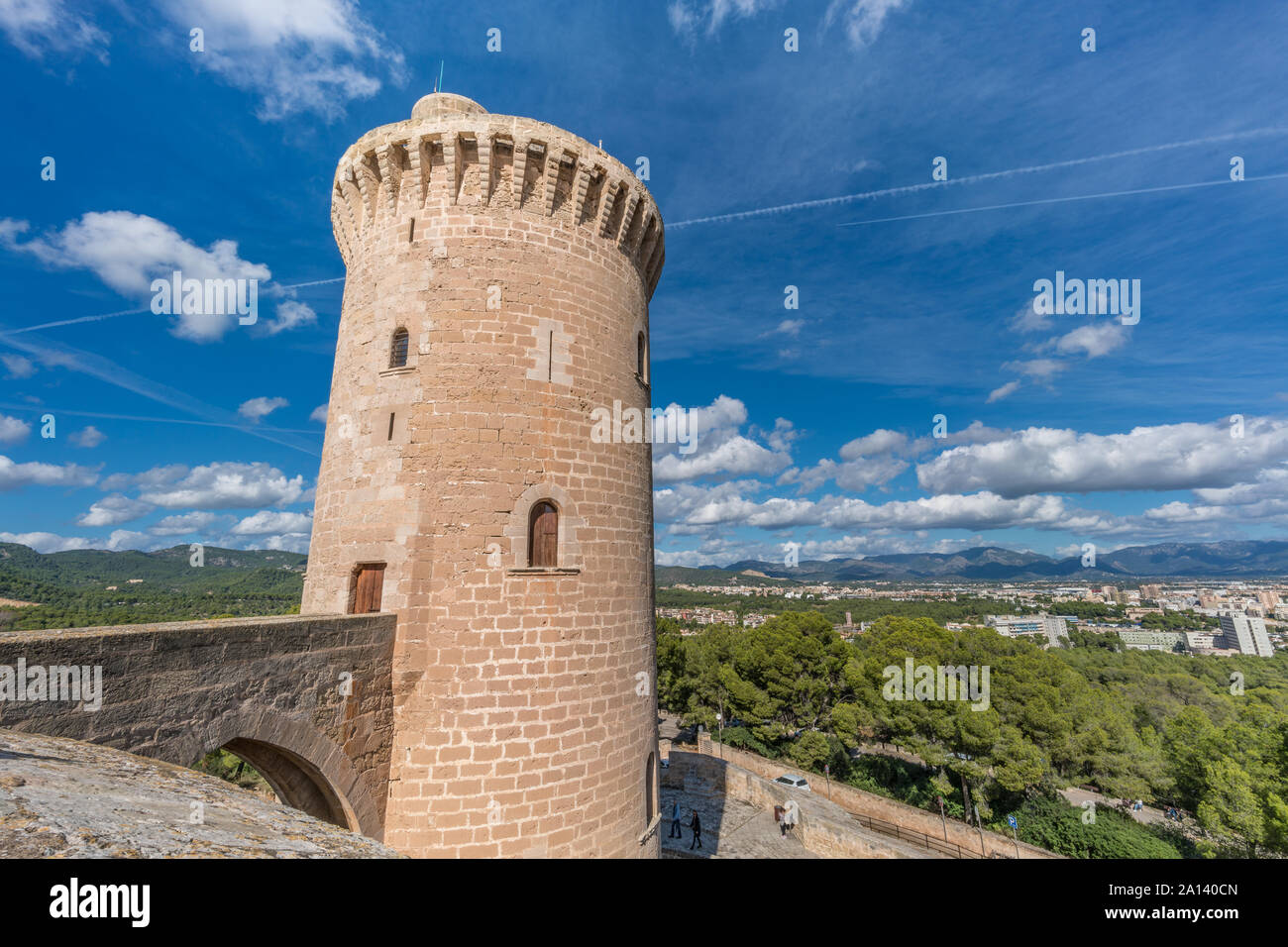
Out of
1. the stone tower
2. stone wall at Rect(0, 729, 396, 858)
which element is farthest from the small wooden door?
stone wall at Rect(0, 729, 396, 858)

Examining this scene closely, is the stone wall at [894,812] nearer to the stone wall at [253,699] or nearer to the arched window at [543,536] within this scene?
the arched window at [543,536]

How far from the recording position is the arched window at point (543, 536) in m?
8.73

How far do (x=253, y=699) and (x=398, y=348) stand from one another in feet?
18.2

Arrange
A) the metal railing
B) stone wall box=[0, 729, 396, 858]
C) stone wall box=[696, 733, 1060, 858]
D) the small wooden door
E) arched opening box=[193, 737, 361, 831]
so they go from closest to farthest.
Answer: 1. stone wall box=[0, 729, 396, 858]
2. arched opening box=[193, 737, 361, 831]
3. the small wooden door
4. the metal railing
5. stone wall box=[696, 733, 1060, 858]

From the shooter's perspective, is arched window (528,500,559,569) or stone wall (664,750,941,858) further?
stone wall (664,750,941,858)

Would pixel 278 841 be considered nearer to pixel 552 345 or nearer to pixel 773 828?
pixel 552 345

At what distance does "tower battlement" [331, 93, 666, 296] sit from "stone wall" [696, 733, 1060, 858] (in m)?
27.6

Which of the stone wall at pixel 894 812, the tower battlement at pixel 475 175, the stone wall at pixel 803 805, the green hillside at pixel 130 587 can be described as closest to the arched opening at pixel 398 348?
the tower battlement at pixel 475 175

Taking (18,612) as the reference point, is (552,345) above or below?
above

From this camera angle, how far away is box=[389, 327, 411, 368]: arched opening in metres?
9.33

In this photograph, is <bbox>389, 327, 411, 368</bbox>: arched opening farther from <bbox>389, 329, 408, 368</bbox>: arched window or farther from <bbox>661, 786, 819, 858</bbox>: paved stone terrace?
<bbox>661, 786, 819, 858</bbox>: paved stone terrace

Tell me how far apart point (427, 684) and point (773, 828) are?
19184mm
